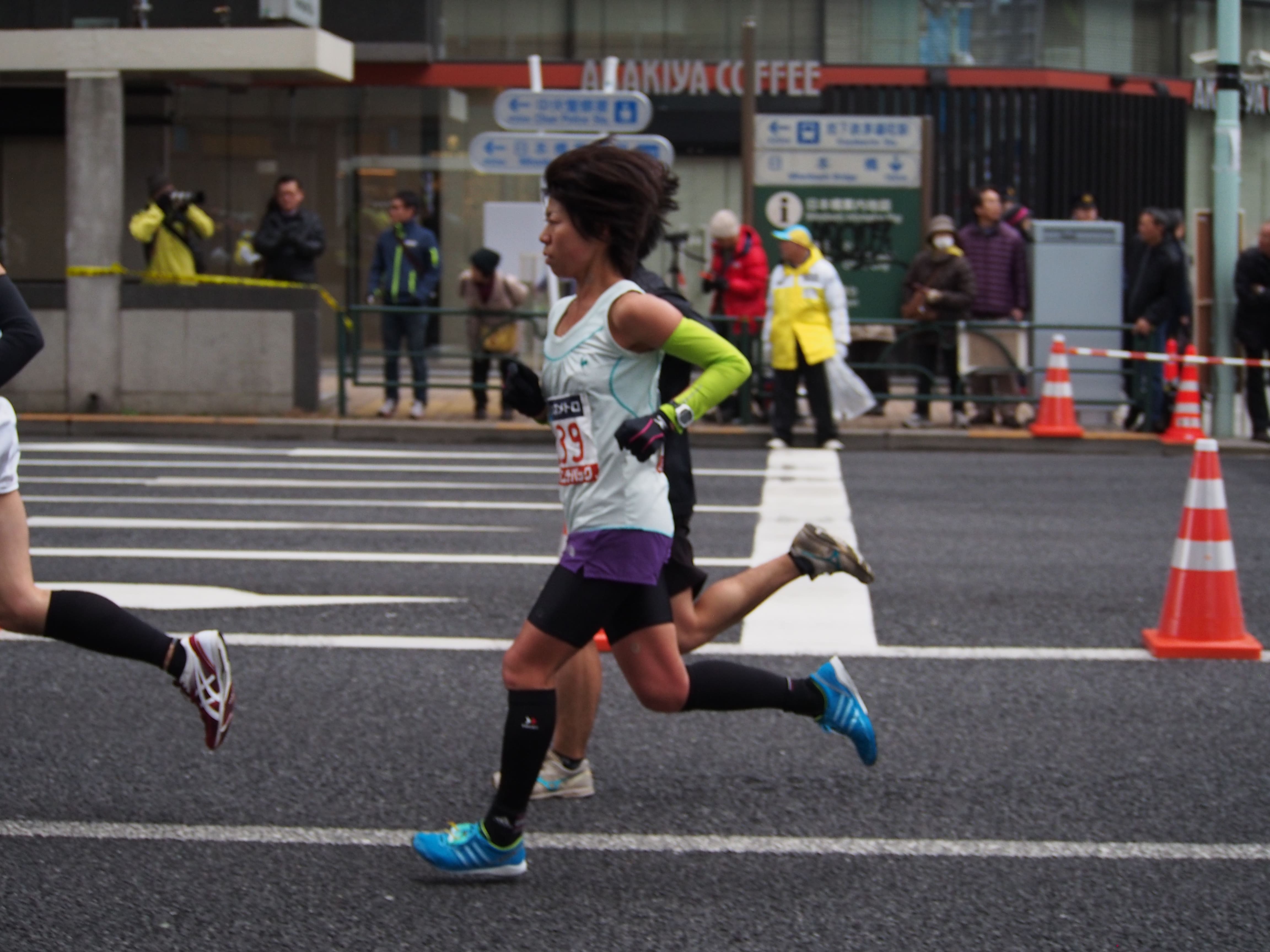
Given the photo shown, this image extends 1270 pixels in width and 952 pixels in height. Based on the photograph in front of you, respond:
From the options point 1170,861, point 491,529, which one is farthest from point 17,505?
point 491,529

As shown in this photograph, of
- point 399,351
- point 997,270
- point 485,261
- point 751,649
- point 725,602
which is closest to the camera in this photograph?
point 725,602

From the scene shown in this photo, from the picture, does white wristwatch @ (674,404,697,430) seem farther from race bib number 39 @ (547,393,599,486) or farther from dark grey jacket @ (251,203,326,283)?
dark grey jacket @ (251,203,326,283)

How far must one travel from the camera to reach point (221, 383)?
1652cm

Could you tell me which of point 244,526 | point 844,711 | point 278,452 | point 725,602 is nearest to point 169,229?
point 278,452

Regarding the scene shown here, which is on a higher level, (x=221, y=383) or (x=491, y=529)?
(x=221, y=383)

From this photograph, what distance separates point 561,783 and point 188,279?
12.6 m

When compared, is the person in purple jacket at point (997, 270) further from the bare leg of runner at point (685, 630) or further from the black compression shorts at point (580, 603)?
the black compression shorts at point (580, 603)

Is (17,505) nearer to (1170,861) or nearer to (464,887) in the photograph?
(464,887)

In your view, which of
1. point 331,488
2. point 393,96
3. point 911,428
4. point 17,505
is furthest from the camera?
point 393,96

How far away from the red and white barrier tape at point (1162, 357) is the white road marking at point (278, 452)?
477 centimetres

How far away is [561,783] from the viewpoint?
4.89m

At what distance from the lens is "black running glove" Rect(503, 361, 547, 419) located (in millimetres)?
4273

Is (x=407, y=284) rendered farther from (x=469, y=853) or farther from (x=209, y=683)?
(x=469, y=853)

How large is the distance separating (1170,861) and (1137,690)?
1886mm
